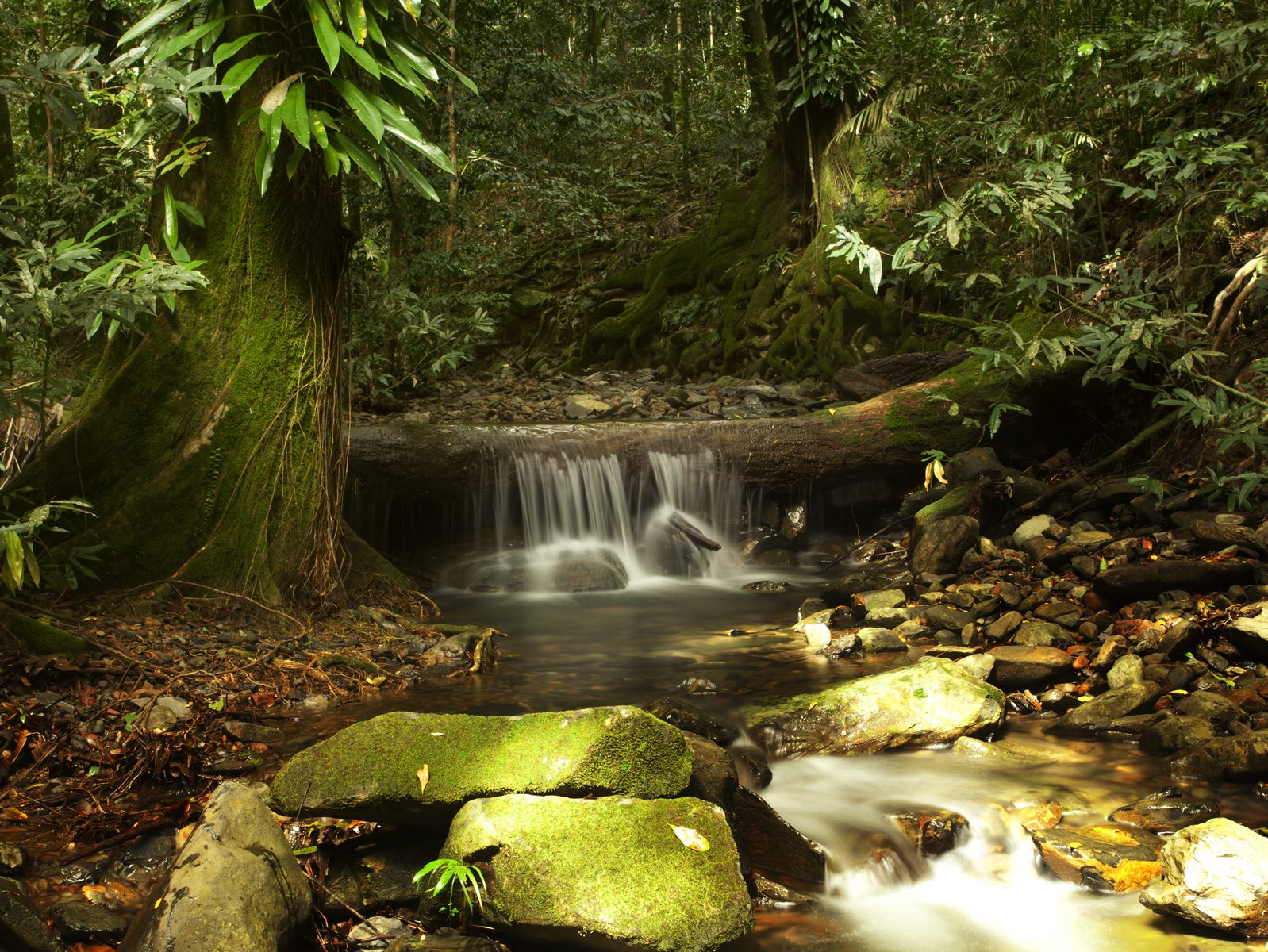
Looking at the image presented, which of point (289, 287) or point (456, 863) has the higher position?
point (289, 287)

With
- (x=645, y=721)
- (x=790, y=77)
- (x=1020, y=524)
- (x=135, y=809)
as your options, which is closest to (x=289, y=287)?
(x=135, y=809)

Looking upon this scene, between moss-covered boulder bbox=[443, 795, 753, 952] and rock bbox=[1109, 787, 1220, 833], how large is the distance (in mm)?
1760

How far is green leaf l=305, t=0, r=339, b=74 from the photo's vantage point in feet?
14.4

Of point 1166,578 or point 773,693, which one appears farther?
point 1166,578

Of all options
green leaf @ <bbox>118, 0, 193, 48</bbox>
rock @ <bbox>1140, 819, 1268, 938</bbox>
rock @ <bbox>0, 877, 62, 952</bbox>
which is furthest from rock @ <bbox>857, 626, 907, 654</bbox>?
→ green leaf @ <bbox>118, 0, 193, 48</bbox>

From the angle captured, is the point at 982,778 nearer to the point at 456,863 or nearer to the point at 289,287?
the point at 456,863

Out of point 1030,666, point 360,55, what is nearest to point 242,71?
point 360,55

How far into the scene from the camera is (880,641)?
19.1 ft

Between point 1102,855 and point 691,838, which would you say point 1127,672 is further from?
point 691,838

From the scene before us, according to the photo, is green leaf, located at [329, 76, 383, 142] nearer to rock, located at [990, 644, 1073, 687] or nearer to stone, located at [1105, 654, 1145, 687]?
rock, located at [990, 644, 1073, 687]

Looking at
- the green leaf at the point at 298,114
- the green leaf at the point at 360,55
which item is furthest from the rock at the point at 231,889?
the green leaf at the point at 360,55

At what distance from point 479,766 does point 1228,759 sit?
9.83 feet

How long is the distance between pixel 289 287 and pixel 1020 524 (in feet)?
17.6

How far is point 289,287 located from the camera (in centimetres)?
541
